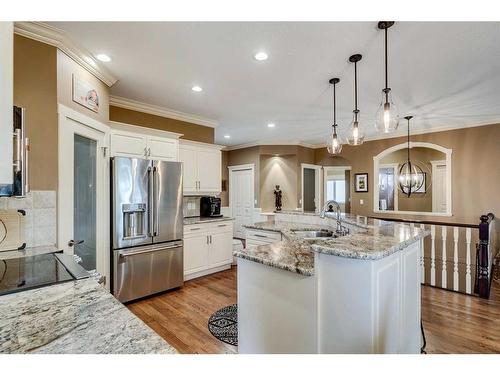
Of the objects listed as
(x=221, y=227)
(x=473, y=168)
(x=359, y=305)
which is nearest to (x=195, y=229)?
(x=221, y=227)

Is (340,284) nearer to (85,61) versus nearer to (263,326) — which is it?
(263,326)

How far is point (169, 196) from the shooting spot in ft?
11.6

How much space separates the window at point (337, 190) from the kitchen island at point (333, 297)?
308 inches

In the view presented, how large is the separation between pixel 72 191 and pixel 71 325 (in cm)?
181

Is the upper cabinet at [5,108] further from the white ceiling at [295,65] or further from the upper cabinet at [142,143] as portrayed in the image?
A: the upper cabinet at [142,143]

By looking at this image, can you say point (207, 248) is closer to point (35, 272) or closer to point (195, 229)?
point (195, 229)

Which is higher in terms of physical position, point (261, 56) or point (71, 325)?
point (261, 56)

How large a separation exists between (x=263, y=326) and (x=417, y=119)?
4.84 m

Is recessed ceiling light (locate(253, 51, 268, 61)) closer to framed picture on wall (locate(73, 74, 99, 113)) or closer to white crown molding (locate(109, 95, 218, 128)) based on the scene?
framed picture on wall (locate(73, 74, 99, 113))

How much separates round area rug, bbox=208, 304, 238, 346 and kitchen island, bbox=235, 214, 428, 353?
57cm

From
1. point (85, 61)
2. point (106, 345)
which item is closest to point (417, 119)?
point (85, 61)

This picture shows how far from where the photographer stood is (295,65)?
107 inches

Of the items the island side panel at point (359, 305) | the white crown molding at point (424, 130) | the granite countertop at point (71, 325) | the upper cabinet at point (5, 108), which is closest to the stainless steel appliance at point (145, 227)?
the granite countertop at point (71, 325)
